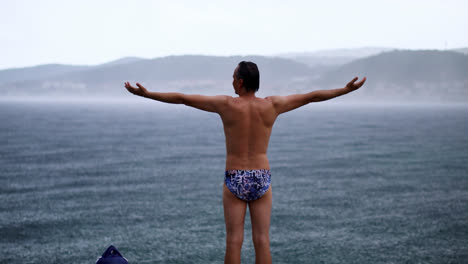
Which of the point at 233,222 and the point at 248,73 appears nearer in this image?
the point at 248,73

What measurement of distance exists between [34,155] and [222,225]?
26866 mm

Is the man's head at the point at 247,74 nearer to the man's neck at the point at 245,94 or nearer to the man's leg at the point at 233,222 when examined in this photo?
the man's neck at the point at 245,94

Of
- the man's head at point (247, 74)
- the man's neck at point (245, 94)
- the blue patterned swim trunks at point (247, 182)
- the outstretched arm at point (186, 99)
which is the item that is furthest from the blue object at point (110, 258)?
the man's head at point (247, 74)

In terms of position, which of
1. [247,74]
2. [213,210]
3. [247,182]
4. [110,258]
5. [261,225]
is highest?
[247,74]

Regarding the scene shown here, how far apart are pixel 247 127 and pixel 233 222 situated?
0.95m

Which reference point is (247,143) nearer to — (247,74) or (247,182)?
(247,182)

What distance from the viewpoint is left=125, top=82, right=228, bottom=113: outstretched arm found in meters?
4.85

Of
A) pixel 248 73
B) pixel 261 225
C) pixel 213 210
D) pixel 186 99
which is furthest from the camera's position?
pixel 213 210

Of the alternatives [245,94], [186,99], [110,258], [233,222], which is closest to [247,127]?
[245,94]

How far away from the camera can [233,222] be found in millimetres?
5246

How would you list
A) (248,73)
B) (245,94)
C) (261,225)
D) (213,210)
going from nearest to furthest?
(248,73), (245,94), (261,225), (213,210)

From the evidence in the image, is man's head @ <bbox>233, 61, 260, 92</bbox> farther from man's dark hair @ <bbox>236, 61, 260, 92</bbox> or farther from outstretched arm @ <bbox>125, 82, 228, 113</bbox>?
outstretched arm @ <bbox>125, 82, 228, 113</bbox>

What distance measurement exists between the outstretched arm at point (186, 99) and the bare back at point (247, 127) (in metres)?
0.08

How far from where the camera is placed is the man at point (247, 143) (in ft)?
16.7
